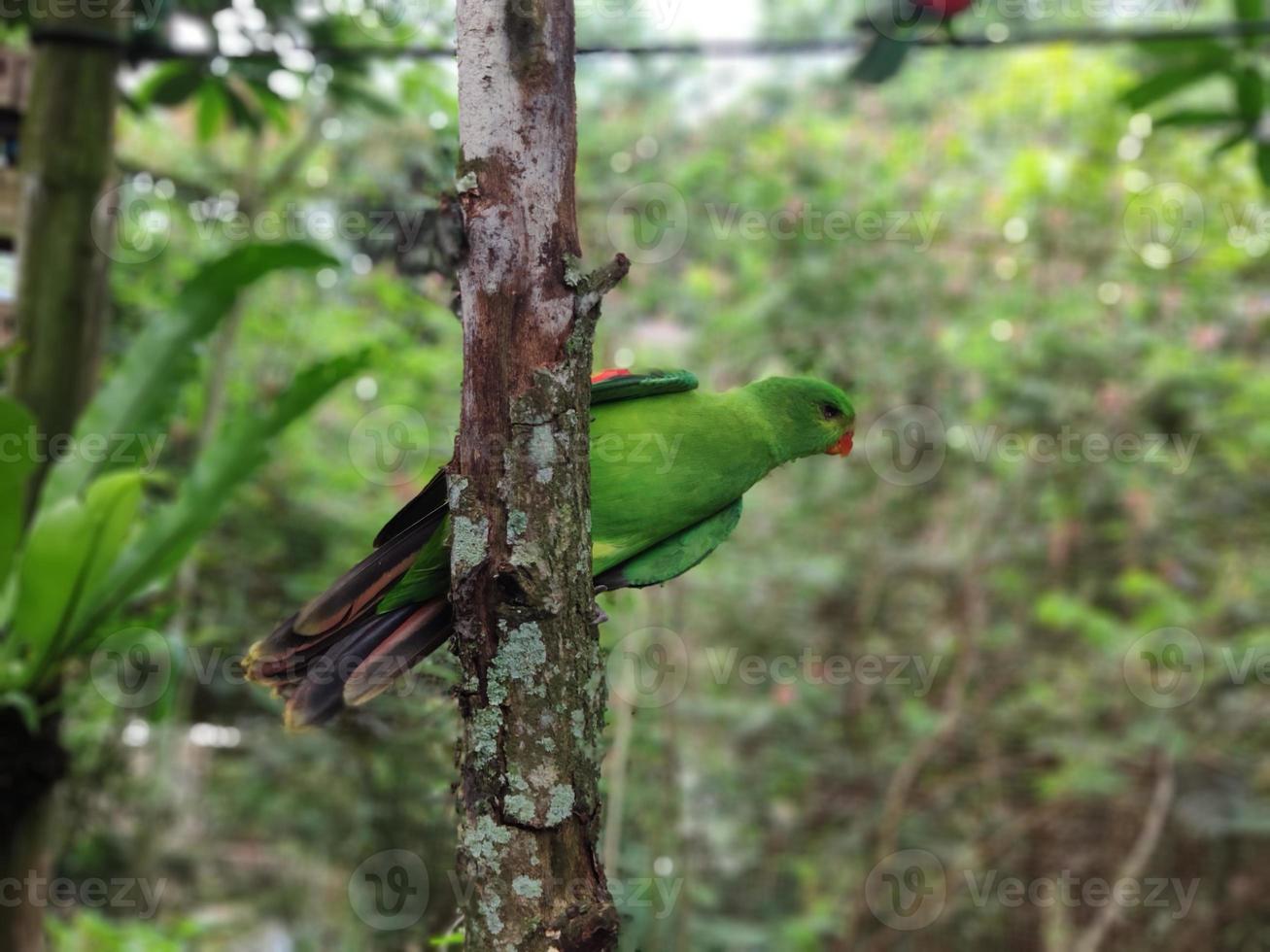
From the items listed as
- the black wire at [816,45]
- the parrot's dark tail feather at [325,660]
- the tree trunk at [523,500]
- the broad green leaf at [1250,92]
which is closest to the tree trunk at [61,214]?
the black wire at [816,45]

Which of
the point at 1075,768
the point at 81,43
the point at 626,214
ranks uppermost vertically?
→ the point at 626,214

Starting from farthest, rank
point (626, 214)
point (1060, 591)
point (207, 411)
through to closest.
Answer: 1. point (1060, 591)
2. point (626, 214)
3. point (207, 411)

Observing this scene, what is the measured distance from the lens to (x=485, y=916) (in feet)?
2.50

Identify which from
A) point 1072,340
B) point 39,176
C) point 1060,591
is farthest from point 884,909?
point 39,176

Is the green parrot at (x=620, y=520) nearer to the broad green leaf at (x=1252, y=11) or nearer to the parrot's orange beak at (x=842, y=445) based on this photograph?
the parrot's orange beak at (x=842, y=445)

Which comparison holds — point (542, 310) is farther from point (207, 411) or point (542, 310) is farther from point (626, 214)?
point (626, 214)

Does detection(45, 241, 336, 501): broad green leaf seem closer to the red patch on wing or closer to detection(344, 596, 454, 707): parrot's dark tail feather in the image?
the red patch on wing

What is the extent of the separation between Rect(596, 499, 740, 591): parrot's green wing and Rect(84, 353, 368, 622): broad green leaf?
79 cm

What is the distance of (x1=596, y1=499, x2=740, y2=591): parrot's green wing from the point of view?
137 cm

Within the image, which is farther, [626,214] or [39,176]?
[626,214]

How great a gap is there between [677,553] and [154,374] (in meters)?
1.18

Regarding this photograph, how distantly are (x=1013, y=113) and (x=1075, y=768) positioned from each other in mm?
2880

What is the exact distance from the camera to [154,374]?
2.01 meters

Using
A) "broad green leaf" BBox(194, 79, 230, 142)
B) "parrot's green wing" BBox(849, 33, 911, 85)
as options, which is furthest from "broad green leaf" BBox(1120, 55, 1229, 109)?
"broad green leaf" BBox(194, 79, 230, 142)
